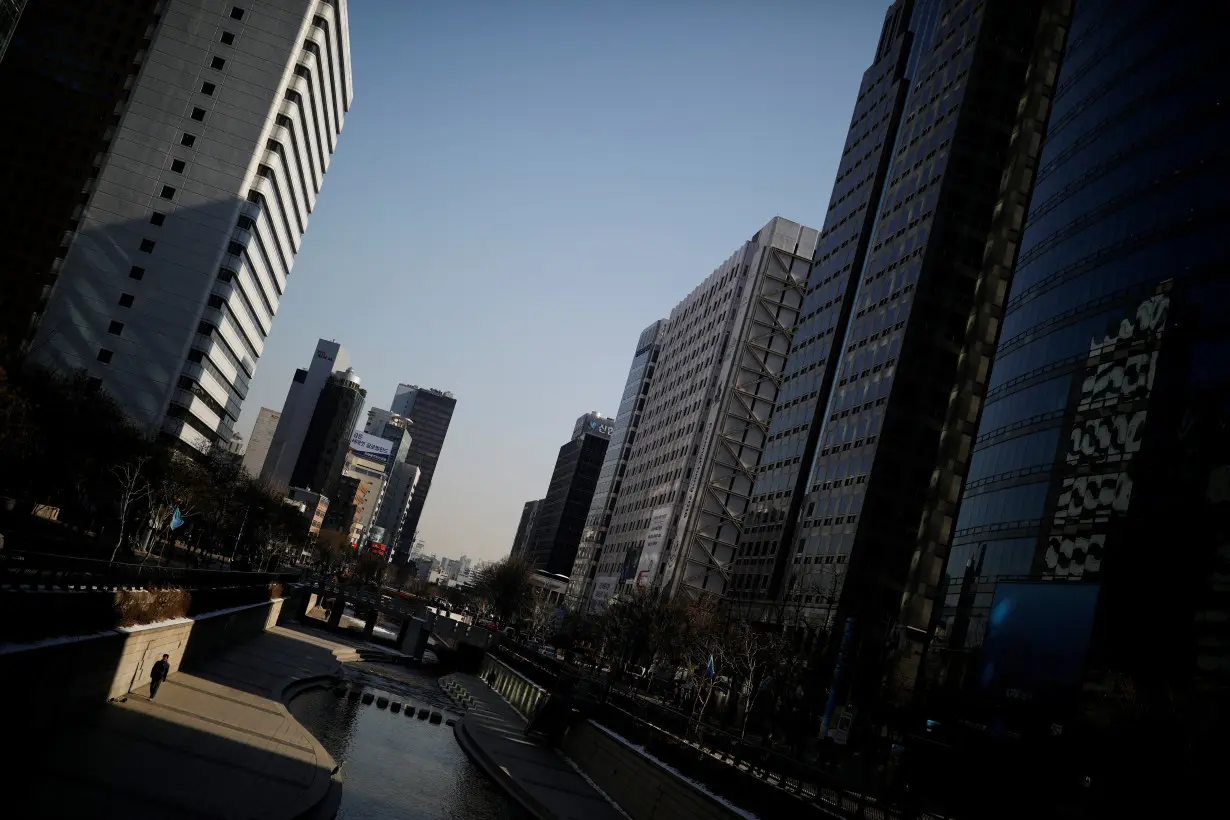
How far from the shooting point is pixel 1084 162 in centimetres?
6844

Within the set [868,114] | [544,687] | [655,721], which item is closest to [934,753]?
[655,721]

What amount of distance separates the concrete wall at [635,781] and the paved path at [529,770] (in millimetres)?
702

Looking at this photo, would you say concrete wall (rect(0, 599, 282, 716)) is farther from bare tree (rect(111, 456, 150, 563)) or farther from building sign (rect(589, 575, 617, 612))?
building sign (rect(589, 575, 617, 612))

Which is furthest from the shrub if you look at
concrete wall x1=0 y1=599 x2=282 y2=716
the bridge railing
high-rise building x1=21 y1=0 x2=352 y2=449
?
high-rise building x1=21 y1=0 x2=352 y2=449

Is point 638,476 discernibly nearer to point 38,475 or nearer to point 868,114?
point 868,114

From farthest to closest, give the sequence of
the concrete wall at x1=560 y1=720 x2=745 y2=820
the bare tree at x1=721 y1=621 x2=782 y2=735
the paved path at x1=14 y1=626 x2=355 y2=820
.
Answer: the bare tree at x1=721 y1=621 x2=782 y2=735
the concrete wall at x1=560 y1=720 x2=745 y2=820
the paved path at x1=14 y1=626 x2=355 y2=820

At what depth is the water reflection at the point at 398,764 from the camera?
39.4m

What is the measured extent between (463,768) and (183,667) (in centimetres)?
1502

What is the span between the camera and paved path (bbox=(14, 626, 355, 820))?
1014 inches

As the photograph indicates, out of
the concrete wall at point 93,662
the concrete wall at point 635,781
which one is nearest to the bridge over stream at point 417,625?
the concrete wall at point 635,781

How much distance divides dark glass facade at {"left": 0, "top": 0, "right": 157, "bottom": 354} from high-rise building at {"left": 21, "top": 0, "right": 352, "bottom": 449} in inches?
194

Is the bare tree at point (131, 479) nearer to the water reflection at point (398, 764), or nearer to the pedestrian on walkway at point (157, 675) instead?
the water reflection at point (398, 764)

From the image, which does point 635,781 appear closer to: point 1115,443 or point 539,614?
point 1115,443

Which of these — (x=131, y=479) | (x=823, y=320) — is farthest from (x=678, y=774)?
(x=823, y=320)
